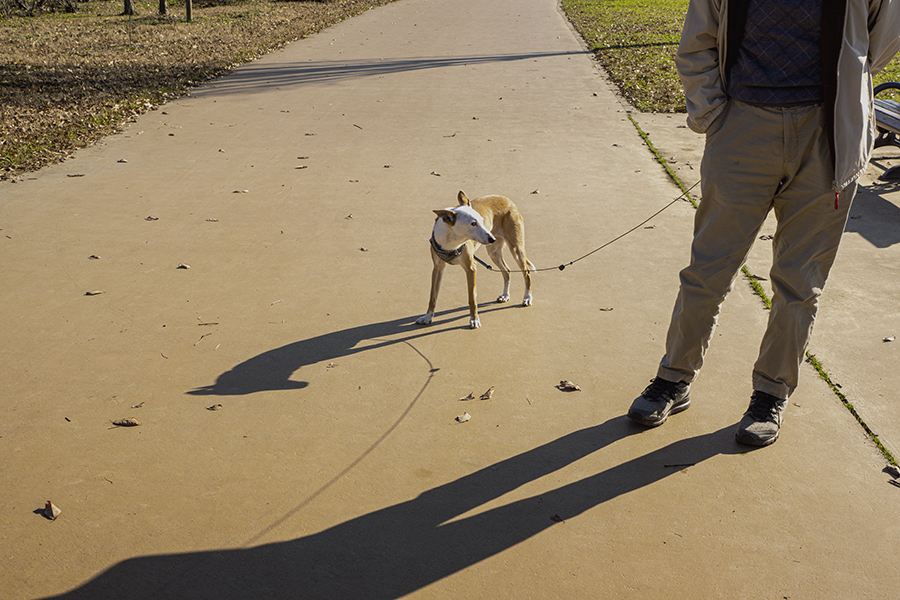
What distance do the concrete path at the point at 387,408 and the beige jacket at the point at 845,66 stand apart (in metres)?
1.42

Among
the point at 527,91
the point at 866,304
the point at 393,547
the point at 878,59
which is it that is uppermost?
the point at 878,59

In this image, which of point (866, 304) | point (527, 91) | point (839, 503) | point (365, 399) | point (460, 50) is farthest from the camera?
point (460, 50)

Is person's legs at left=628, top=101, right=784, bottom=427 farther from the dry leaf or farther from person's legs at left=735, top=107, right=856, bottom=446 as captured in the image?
the dry leaf

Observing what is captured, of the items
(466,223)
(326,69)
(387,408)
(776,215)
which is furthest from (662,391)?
(326,69)

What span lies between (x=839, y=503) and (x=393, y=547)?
75.6 inches

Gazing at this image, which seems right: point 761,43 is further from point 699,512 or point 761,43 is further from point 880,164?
point 880,164

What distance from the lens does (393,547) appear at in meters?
2.91

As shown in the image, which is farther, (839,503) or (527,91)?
(527,91)

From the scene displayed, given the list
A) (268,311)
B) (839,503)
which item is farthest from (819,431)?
(268,311)

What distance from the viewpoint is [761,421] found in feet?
11.6

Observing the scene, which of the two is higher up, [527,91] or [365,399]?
[527,91]

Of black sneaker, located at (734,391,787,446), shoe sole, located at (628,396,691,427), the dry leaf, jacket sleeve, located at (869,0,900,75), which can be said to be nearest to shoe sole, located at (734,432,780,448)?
black sneaker, located at (734,391,787,446)

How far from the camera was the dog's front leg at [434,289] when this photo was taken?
15.5ft

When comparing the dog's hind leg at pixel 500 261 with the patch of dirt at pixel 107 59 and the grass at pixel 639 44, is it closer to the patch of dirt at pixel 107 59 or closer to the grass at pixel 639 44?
the patch of dirt at pixel 107 59
